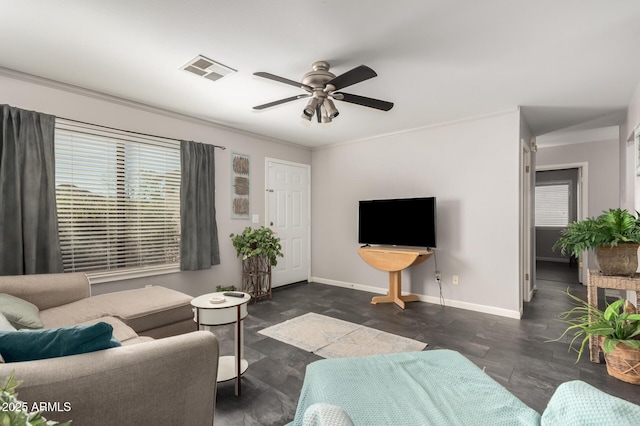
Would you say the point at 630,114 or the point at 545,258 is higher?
the point at 630,114

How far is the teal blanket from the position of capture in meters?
1.07

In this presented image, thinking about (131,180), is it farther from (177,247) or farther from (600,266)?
(600,266)

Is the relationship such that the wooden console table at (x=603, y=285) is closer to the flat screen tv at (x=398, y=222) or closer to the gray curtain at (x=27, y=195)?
the flat screen tv at (x=398, y=222)

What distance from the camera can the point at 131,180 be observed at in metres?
3.28

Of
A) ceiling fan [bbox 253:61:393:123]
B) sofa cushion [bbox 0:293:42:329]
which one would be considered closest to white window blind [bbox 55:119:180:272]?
sofa cushion [bbox 0:293:42:329]

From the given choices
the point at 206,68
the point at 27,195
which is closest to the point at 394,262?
the point at 206,68

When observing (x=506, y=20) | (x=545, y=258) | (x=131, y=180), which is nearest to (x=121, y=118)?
(x=131, y=180)

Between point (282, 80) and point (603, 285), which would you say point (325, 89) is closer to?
point (282, 80)

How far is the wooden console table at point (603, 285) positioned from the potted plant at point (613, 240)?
0.05 metres

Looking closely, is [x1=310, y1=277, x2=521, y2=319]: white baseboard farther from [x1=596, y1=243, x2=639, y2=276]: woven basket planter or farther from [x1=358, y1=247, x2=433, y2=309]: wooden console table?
[x1=596, y1=243, x2=639, y2=276]: woven basket planter

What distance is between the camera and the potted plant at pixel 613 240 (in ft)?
7.46

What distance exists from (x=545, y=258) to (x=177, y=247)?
8349 millimetres

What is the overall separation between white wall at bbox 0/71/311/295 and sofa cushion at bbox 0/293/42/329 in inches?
47.5

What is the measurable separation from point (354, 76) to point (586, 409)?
2.02 metres
